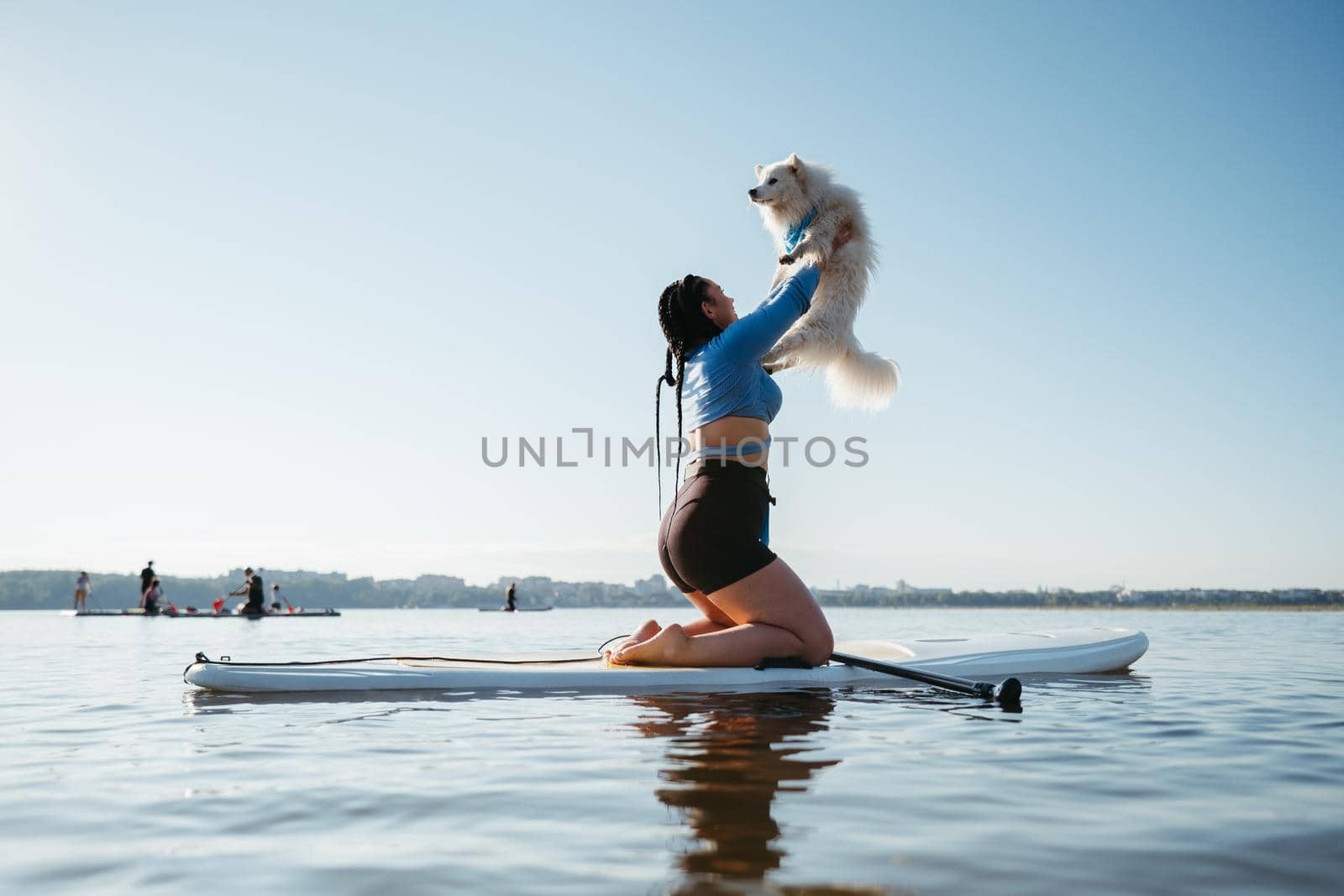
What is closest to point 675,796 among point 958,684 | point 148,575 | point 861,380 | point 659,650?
point 659,650

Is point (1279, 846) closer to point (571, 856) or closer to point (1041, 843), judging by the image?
point (1041, 843)

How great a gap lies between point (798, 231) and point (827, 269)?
342mm

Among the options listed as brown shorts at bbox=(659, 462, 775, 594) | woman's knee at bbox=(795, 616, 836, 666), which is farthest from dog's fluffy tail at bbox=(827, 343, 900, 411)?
woman's knee at bbox=(795, 616, 836, 666)

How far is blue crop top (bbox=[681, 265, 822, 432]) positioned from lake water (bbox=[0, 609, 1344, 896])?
142 centimetres

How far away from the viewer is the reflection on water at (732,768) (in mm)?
1999

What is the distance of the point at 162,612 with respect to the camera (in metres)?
27.4

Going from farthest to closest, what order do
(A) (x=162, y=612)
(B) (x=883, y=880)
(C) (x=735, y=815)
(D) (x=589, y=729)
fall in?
1. (A) (x=162, y=612)
2. (D) (x=589, y=729)
3. (C) (x=735, y=815)
4. (B) (x=883, y=880)

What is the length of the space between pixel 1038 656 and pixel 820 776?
141 inches

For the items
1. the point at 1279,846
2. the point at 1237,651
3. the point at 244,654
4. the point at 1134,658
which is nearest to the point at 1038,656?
the point at 1134,658

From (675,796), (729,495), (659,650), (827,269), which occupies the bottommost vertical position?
(675,796)

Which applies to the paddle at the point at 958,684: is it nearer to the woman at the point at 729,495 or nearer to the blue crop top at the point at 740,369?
the woman at the point at 729,495

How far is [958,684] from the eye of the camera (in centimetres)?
472

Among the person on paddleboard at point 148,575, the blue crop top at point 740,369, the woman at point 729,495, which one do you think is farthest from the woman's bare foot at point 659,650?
the person on paddleboard at point 148,575

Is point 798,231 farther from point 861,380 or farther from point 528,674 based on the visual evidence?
point 528,674
